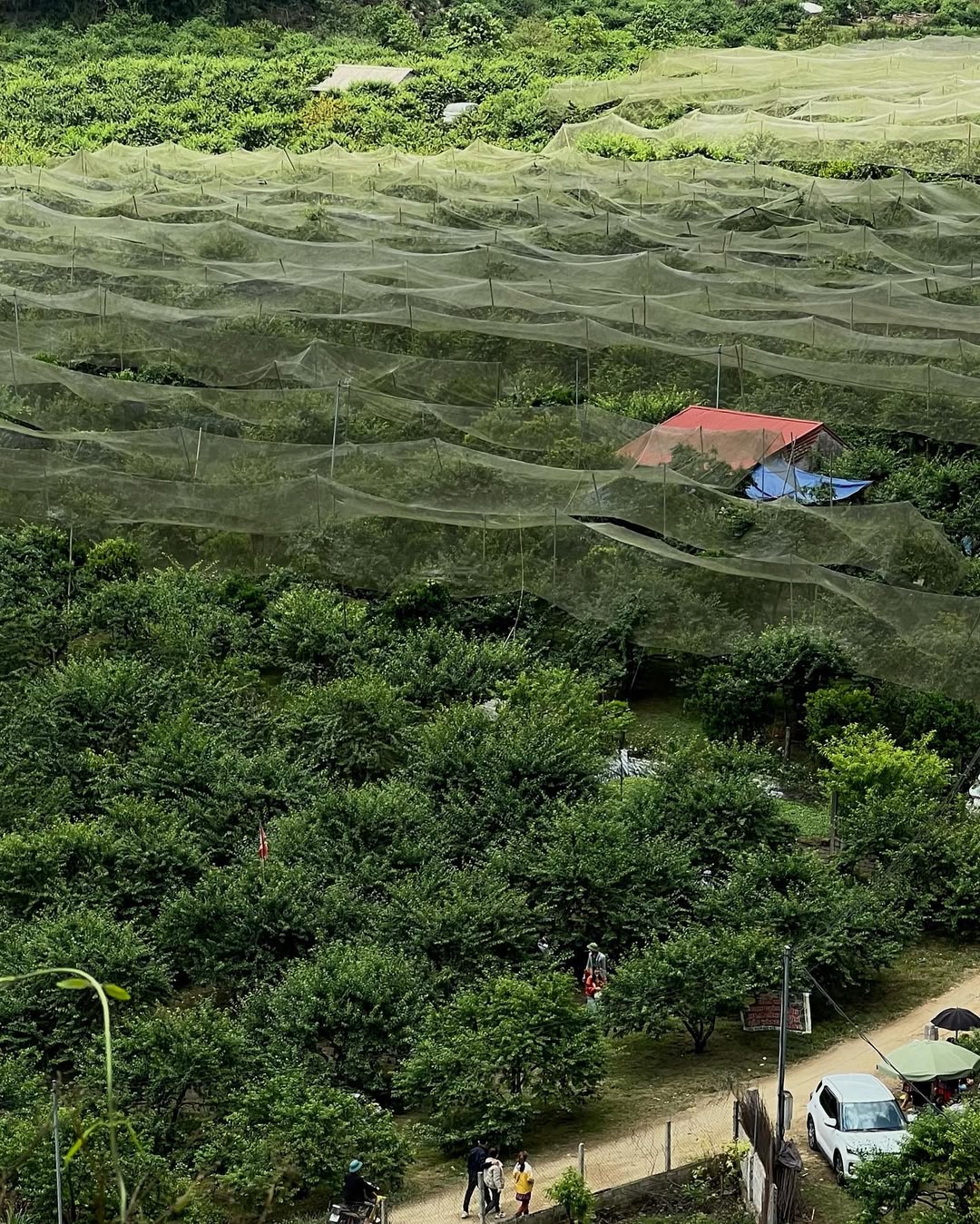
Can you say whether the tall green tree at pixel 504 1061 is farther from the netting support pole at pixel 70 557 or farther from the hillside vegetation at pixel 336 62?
the hillside vegetation at pixel 336 62

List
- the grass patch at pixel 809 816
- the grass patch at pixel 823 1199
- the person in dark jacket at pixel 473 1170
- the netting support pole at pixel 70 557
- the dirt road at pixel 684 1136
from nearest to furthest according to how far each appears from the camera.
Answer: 1. the grass patch at pixel 823 1199
2. the person in dark jacket at pixel 473 1170
3. the dirt road at pixel 684 1136
4. the grass patch at pixel 809 816
5. the netting support pole at pixel 70 557

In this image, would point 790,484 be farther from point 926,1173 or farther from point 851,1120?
point 926,1173

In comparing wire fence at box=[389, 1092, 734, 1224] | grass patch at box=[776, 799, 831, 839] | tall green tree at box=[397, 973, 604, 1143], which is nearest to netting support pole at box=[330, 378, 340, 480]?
grass patch at box=[776, 799, 831, 839]

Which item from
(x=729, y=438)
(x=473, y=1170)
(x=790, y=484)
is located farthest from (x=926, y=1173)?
(x=729, y=438)

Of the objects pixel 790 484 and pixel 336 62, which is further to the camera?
pixel 336 62

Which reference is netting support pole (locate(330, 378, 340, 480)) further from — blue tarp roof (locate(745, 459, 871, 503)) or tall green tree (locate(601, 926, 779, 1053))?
tall green tree (locate(601, 926, 779, 1053))

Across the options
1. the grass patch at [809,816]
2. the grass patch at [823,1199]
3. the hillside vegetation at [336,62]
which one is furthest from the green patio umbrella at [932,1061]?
the hillside vegetation at [336,62]

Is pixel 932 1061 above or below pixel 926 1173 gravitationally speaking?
below
